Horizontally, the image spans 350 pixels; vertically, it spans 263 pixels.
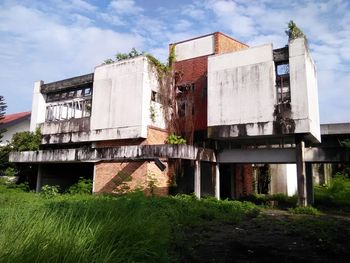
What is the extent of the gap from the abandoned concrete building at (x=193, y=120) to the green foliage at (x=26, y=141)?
0.45m

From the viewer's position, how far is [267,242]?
812 cm

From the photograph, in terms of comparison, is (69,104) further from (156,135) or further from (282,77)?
(282,77)

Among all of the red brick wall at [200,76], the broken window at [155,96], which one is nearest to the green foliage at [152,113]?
the broken window at [155,96]

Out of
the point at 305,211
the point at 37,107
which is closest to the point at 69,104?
the point at 37,107

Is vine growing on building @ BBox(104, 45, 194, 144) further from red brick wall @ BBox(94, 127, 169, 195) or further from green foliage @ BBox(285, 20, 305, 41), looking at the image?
green foliage @ BBox(285, 20, 305, 41)

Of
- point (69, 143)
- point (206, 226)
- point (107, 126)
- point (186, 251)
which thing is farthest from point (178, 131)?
point (186, 251)

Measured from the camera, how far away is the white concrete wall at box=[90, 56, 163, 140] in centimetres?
1684

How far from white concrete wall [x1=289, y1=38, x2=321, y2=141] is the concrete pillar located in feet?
47.5

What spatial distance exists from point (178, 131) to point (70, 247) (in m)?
14.5

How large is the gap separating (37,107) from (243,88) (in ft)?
41.3

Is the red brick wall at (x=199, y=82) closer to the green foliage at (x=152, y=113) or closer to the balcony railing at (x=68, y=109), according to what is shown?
the green foliage at (x=152, y=113)

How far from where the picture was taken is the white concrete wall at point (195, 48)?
18266 millimetres

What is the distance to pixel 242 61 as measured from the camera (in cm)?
1574

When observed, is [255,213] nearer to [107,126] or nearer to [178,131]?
[178,131]
